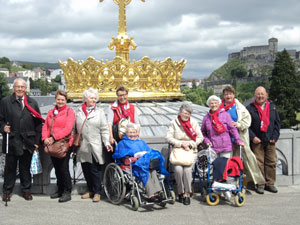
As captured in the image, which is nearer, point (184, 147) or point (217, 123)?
point (184, 147)

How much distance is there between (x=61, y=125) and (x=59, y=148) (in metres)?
0.38

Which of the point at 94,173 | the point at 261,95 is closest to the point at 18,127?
the point at 94,173

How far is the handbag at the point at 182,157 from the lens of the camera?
559cm

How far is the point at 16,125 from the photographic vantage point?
5.61m

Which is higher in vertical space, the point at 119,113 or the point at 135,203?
the point at 119,113

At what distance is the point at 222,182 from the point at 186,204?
70 centimetres

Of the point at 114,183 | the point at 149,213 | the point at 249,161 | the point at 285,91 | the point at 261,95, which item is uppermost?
the point at 285,91

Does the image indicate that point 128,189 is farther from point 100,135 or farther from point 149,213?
point 100,135

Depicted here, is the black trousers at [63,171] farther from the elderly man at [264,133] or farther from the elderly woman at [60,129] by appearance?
the elderly man at [264,133]

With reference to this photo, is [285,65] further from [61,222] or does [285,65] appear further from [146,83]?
[61,222]

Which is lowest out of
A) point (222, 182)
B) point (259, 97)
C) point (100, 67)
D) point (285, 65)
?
Answer: point (222, 182)

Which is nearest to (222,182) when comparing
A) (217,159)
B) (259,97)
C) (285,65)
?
(217,159)

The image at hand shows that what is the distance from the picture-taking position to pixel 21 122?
5609 millimetres

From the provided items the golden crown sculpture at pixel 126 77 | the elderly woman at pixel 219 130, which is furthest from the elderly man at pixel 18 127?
the golden crown sculpture at pixel 126 77
